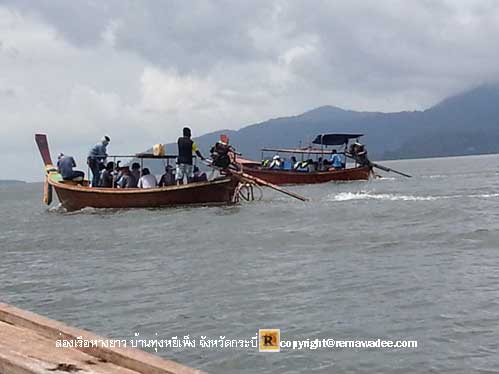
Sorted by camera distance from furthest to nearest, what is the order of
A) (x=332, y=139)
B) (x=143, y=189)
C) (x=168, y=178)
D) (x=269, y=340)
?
(x=332, y=139)
(x=168, y=178)
(x=143, y=189)
(x=269, y=340)

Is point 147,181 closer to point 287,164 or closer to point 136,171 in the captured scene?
point 136,171

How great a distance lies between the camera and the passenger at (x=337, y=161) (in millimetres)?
41031

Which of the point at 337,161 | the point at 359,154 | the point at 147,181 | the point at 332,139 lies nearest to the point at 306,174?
the point at 337,161

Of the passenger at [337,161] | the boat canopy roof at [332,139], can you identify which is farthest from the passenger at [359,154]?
the boat canopy roof at [332,139]

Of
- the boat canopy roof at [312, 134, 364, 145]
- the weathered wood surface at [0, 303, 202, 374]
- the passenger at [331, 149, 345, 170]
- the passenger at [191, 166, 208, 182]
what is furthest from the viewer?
the boat canopy roof at [312, 134, 364, 145]

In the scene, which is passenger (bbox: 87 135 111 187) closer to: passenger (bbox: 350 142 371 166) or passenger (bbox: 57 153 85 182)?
passenger (bbox: 57 153 85 182)

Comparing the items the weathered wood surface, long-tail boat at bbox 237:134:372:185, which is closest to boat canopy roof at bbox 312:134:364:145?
long-tail boat at bbox 237:134:372:185

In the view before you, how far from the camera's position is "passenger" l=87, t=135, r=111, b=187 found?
2503 centimetres

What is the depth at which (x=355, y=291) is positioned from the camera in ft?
30.0

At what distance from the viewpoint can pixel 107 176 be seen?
24875mm

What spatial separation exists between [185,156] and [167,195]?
1.45 m

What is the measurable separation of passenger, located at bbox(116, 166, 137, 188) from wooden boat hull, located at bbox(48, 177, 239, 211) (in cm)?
107

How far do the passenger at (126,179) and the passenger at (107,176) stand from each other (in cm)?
49

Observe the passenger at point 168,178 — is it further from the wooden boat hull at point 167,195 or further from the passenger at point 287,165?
the passenger at point 287,165
